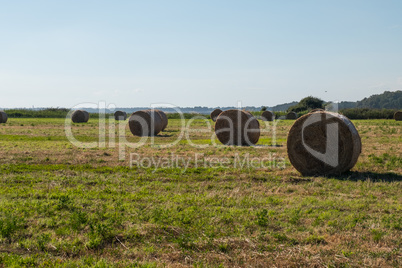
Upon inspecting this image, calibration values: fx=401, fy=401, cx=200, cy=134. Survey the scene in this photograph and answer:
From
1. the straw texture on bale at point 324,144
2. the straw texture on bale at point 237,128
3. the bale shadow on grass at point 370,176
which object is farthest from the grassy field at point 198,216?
the straw texture on bale at point 237,128

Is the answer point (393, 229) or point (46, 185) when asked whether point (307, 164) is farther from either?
point (46, 185)

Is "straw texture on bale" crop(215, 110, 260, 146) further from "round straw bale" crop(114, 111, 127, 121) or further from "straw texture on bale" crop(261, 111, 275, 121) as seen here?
"round straw bale" crop(114, 111, 127, 121)

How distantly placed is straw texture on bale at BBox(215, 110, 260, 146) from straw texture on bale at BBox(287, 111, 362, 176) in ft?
28.2

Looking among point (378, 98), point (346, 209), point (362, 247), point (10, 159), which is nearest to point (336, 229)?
point (362, 247)

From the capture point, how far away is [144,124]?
1138 inches

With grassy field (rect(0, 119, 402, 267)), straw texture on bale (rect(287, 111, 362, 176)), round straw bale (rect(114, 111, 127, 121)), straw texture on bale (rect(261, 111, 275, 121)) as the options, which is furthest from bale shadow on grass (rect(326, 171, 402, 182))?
round straw bale (rect(114, 111, 127, 121))

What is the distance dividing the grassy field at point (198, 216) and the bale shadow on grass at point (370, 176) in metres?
0.03

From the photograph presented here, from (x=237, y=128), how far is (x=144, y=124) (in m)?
8.43

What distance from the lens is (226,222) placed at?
25.4ft

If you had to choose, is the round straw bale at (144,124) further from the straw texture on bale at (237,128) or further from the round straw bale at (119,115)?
the round straw bale at (119,115)

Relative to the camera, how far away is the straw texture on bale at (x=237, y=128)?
74.3 feet

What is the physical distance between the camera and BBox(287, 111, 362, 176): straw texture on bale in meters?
12.8

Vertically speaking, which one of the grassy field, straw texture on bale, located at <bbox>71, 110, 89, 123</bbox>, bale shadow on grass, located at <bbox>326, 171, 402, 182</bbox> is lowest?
the grassy field

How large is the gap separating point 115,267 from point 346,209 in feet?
16.8
